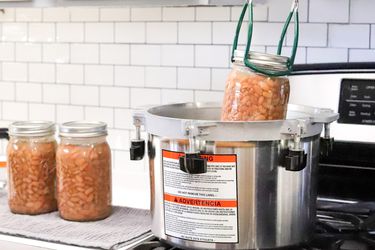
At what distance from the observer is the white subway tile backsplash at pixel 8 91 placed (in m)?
2.05

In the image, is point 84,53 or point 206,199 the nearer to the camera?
point 206,199

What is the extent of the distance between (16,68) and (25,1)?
0.42m

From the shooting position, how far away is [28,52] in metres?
2.01

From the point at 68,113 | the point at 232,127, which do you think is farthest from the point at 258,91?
the point at 68,113

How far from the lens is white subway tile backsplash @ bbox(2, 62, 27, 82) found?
2021mm

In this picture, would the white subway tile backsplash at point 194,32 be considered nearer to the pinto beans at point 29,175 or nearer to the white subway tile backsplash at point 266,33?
the white subway tile backsplash at point 266,33

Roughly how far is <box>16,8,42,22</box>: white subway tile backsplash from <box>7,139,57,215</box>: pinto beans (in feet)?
2.21

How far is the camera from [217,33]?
5.59 ft

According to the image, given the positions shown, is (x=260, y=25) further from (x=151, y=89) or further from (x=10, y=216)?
(x=10, y=216)

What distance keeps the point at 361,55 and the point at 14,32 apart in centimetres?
114

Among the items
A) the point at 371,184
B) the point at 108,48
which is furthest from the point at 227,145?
the point at 108,48

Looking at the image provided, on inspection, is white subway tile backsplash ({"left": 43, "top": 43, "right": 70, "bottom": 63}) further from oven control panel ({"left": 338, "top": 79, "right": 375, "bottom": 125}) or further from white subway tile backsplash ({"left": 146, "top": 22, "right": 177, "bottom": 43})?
oven control panel ({"left": 338, "top": 79, "right": 375, "bottom": 125})

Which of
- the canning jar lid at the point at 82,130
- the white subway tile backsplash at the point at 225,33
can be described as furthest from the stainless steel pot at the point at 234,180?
the white subway tile backsplash at the point at 225,33

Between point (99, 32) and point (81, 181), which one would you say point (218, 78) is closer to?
point (99, 32)
